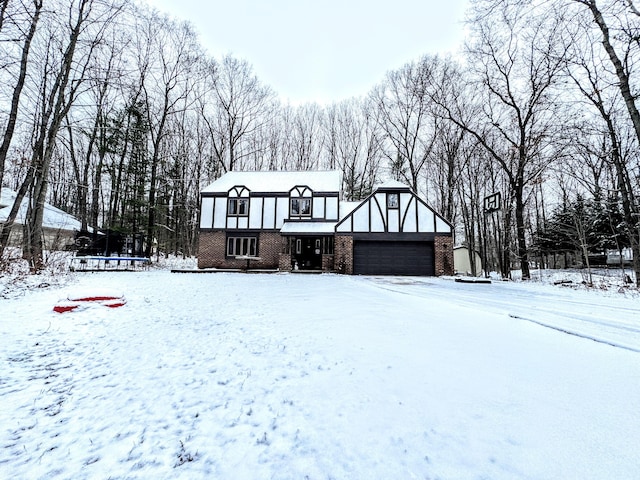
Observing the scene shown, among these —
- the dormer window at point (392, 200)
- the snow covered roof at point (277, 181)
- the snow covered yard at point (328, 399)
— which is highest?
the snow covered roof at point (277, 181)

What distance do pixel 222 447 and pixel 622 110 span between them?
18712 millimetres

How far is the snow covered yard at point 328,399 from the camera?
4.81 ft

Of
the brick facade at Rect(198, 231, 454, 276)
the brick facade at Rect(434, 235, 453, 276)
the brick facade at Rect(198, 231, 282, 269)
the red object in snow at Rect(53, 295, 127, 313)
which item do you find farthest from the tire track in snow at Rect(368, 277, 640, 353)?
→ the brick facade at Rect(198, 231, 282, 269)

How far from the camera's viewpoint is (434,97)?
53.6 feet

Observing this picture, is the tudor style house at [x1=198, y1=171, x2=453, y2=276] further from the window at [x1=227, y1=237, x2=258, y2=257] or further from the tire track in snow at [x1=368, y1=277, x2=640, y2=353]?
the tire track in snow at [x1=368, y1=277, x2=640, y2=353]

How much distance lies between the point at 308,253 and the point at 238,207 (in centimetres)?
571

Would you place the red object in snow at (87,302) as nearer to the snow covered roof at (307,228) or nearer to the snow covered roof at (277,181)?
the snow covered roof at (307,228)

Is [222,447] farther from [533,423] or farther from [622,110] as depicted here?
[622,110]

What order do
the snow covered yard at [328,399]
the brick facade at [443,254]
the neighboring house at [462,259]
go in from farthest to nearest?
the neighboring house at [462,259] < the brick facade at [443,254] < the snow covered yard at [328,399]

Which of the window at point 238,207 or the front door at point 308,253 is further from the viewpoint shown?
the window at point 238,207

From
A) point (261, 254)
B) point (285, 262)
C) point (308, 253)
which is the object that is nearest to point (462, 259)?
point (308, 253)

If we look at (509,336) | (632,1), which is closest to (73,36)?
(509,336)

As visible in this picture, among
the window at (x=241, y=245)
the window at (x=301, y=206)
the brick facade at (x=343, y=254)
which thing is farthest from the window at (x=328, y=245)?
the window at (x=241, y=245)

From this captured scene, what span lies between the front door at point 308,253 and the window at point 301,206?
69.6 inches
